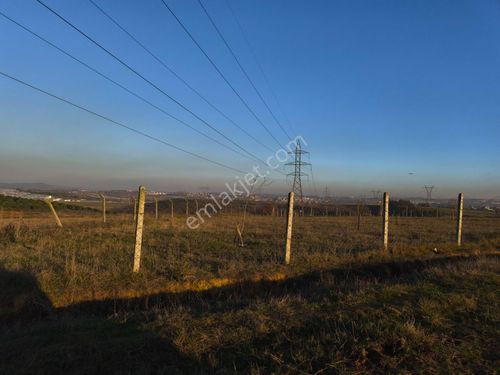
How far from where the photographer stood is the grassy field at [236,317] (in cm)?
395

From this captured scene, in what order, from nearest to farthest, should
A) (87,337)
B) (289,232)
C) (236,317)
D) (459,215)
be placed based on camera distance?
(87,337)
(236,317)
(289,232)
(459,215)

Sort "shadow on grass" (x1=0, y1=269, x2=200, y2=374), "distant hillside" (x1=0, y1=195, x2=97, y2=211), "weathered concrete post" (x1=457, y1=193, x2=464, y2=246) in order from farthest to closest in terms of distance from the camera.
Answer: "distant hillside" (x1=0, y1=195, x2=97, y2=211), "weathered concrete post" (x1=457, y1=193, x2=464, y2=246), "shadow on grass" (x1=0, y1=269, x2=200, y2=374)

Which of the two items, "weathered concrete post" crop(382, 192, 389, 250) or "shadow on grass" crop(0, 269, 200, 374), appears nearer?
"shadow on grass" crop(0, 269, 200, 374)

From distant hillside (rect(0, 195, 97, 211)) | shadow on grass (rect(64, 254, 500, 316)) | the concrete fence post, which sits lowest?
distant hillside (rect(0, 195, 97, 211))

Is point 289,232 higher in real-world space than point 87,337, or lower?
higher

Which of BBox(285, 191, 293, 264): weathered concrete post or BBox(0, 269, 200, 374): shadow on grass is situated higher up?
BBox(285, 191, 293, 264): weathered concrete post

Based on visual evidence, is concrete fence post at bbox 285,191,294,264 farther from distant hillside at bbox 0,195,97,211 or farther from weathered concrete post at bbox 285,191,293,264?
distant hillside at bbox 0,195,97,211

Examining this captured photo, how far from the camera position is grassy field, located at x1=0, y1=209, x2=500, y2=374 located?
3945mm

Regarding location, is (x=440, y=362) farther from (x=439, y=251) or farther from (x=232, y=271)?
(x=439, y=251)

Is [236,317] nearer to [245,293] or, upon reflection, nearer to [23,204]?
[245,293]

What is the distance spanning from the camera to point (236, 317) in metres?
5.34

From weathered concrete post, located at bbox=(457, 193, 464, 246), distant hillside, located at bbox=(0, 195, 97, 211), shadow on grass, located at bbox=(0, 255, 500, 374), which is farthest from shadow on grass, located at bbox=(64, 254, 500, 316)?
distant hillside, located at bbox=(0, 195, 97, 211)

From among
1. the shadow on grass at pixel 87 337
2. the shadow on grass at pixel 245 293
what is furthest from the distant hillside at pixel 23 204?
the shadow on grass at pixel 245 293

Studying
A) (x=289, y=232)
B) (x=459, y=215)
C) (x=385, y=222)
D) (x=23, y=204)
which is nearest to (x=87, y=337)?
(x=289, y=232)
